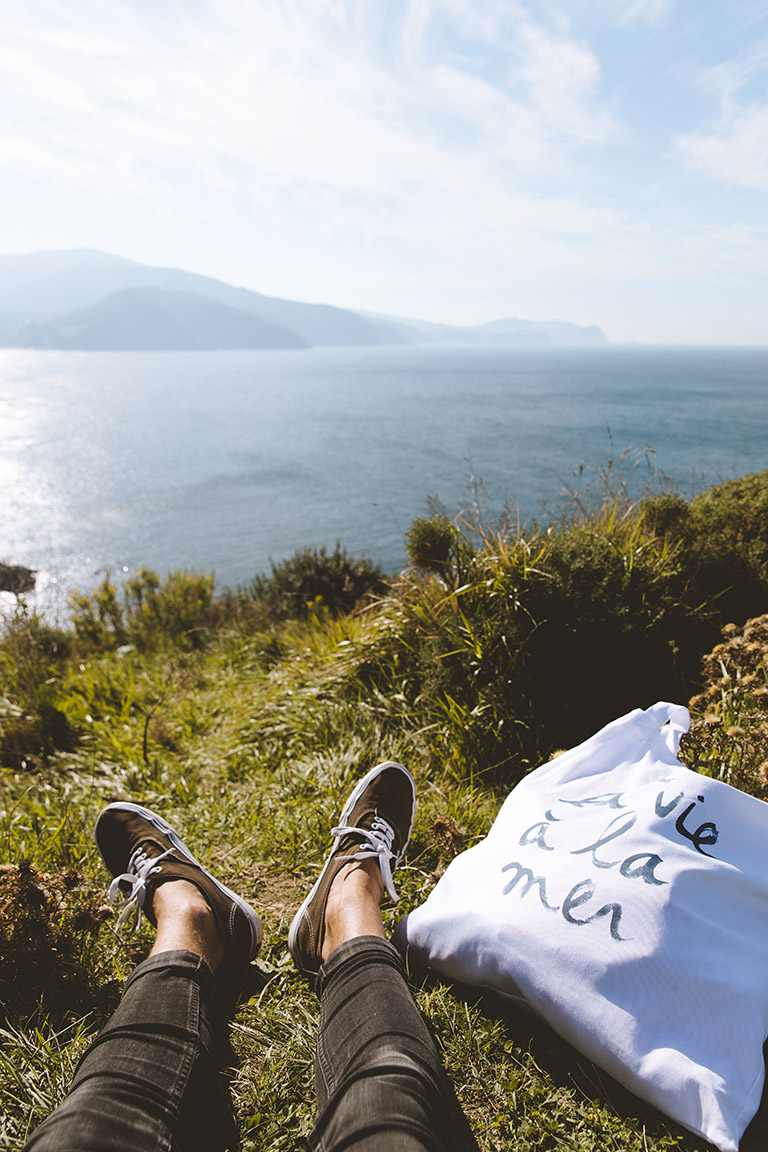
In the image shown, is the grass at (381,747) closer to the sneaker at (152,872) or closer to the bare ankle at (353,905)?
the sneaker at (152,872)

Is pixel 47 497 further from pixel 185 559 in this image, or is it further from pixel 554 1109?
pixel 554 1109

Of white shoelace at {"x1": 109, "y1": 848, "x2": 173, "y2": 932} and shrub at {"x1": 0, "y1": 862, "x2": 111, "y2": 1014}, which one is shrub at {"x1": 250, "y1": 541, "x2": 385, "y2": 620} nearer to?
white shoelace at {"x1": 109, "y1": 848, "x2": 173, "y2": 932}

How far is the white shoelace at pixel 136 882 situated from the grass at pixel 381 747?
9 cm

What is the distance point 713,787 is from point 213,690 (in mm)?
3836

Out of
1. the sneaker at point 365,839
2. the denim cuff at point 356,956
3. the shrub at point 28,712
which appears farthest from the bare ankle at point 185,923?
the shrub at point 28,712

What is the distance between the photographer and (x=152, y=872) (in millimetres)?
2111

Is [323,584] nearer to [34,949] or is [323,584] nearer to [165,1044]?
[34,949]

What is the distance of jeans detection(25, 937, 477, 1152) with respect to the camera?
3.71 feet

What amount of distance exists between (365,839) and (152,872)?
0.73 m

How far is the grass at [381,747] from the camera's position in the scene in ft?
5.14

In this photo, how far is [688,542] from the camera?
4.02 meters

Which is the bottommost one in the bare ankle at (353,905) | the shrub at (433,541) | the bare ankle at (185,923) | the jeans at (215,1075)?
the bare ankle at (185,923)

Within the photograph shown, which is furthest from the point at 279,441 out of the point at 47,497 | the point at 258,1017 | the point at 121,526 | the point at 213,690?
the point at 258,1017

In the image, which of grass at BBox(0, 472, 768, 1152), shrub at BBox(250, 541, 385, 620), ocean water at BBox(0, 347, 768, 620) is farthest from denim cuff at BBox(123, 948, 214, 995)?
shrub at BBox(250, 541, 385, 620)
